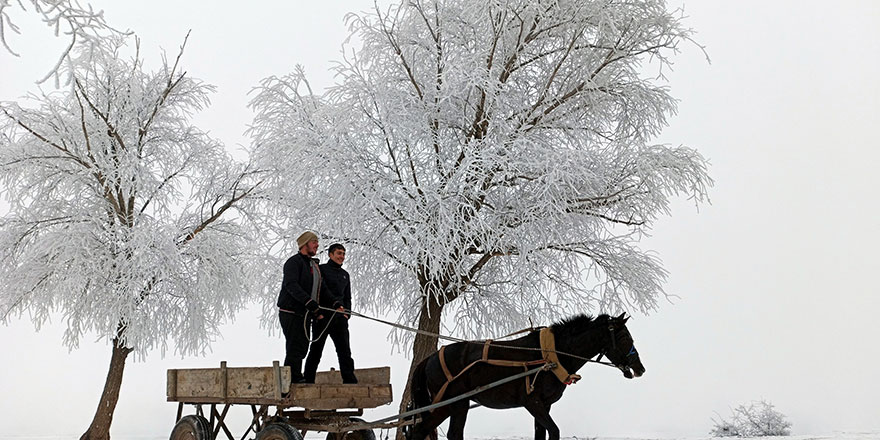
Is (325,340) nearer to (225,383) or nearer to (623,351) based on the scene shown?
(225,383)

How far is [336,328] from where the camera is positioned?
7.95 meters

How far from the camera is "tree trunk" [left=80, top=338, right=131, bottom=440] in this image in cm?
1227

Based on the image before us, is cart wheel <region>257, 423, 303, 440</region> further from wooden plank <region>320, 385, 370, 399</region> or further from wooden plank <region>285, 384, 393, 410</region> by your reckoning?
wooden plank <region>320, 385, 370, 399</region>

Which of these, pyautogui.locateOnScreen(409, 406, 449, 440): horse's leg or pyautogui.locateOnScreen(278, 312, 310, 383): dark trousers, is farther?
pyautogui.locateOnScreen(409, 406, 449, 440): horse's leg

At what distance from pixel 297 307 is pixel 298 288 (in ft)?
0.90

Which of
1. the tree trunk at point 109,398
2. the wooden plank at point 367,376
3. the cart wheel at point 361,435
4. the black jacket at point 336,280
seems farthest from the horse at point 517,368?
the tree trunk at point 109,398

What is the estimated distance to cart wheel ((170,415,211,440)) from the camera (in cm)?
853

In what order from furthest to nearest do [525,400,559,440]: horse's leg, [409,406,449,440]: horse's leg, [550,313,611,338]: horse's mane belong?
1. [409,406,449,440]: horse's leg
2. [550,313,611,338]: horse's mane
3. [525,400,559,440]: horse's leg

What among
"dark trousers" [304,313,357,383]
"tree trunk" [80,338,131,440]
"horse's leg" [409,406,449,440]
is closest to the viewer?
"dark trousers" [304,313,357,383]

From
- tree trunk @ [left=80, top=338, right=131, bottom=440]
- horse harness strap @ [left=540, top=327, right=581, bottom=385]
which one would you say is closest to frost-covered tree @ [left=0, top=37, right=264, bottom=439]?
tree trunk @ [left=80, top=338, right=131, bottom=440]

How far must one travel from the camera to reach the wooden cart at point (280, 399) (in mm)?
7305

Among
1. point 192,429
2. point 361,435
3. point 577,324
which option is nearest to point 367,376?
point 361,435

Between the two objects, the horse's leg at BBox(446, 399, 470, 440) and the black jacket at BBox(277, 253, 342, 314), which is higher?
the black jacket at BBox(277, 253, 342, 314)

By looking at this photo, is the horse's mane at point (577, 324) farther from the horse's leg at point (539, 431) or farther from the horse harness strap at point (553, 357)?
the horse's leg at point (539, 431)
